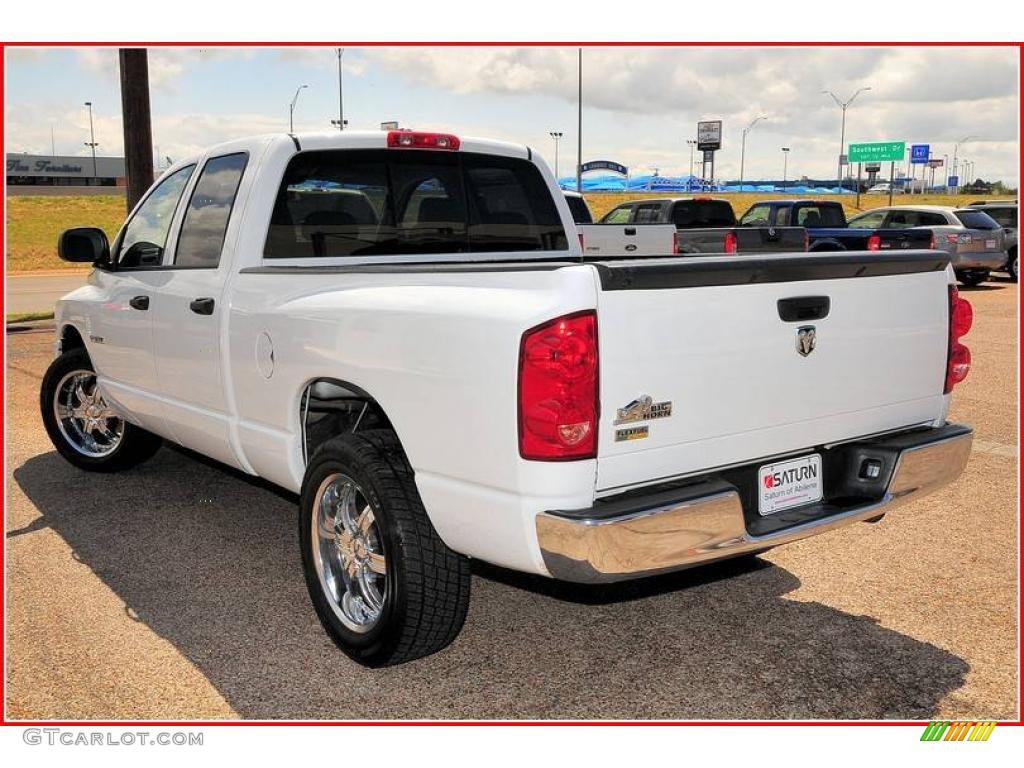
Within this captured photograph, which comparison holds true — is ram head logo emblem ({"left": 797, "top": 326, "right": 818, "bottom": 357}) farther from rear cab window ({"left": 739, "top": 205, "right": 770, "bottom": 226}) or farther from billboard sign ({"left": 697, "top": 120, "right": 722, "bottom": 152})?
billboard sign ({"left": 697, "top": 120, "right": 722, "bottom": 152})

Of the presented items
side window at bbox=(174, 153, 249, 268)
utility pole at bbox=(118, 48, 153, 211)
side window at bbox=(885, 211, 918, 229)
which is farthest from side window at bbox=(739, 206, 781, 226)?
side window at bbox=(174, 153, 249, 268)

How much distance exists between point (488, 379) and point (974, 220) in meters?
20.9

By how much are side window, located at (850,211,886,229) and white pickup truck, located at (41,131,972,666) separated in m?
18.8

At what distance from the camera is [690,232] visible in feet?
61.4

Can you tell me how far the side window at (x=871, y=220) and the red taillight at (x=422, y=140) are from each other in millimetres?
18916

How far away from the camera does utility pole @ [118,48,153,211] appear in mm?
12156

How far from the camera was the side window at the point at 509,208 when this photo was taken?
5559 mm

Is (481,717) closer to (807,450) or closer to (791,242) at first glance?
(807,450)

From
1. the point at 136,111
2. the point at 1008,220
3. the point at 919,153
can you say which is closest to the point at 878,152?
the point at 919,153

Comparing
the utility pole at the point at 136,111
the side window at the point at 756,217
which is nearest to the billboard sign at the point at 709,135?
the side window at the point at 756,217

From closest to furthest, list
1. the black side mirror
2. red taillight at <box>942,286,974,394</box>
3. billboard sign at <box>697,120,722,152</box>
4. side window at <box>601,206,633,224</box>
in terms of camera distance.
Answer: red taillight at <box>942,286,974,394</box> → the black side mirror → side window at <box>601,206,633,224</box> → billboard sign at <box>697,120,722,152</box>

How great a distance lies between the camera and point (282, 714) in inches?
144

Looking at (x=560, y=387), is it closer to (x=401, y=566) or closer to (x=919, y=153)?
(x=401, y=566)

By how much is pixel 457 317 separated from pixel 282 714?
154 centimetres
